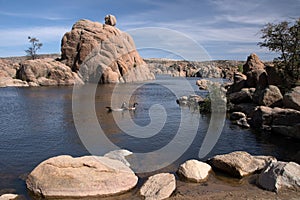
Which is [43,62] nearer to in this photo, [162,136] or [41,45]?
[41,45]

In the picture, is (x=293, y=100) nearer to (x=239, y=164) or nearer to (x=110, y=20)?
(x=239, y=164)

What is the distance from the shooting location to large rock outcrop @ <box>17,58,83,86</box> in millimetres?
68250

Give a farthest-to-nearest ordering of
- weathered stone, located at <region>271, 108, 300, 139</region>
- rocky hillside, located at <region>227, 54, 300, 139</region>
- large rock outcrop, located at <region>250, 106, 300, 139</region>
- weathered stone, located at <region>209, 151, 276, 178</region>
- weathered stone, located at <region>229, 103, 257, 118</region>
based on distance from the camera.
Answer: weathered stone, located at <region>229, 103, 257, 118</region>
rocky hillside, located at <region>227, 54, 300, 139</region>
large rock outcrop, located at <region>250, 106, 300, 139</region>
weathered stone, located at <region>271, 108, 300, 139</region>
weathered stone, located at <region>209, 151, 276, 178</region>

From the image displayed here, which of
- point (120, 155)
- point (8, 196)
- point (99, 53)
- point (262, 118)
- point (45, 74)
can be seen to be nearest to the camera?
point (8, 196)

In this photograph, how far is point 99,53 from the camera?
243ft

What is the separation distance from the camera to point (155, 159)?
54.8 ft

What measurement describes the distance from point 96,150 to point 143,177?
5307 millimetres

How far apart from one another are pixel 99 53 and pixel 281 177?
6671 cm

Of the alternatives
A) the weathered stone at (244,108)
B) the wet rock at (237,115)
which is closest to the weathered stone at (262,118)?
the wet rock at (237,115)

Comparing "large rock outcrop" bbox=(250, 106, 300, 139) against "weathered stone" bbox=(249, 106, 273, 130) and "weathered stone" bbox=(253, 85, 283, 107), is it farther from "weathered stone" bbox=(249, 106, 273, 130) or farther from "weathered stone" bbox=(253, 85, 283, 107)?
"weathered stone" bbox=(253, 85, 283, 107)

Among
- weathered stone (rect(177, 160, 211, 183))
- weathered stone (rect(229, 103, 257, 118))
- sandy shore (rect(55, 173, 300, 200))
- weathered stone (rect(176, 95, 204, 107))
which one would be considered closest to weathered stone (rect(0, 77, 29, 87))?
weathered stone (rect(176, 95, 204, 107))

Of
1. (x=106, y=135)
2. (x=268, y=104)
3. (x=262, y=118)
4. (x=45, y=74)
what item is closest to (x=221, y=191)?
(x=106, y=135)

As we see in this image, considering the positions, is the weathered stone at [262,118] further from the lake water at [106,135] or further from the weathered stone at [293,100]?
the lake water at [106,135]

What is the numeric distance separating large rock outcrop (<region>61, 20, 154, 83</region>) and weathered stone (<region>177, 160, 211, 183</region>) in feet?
200
